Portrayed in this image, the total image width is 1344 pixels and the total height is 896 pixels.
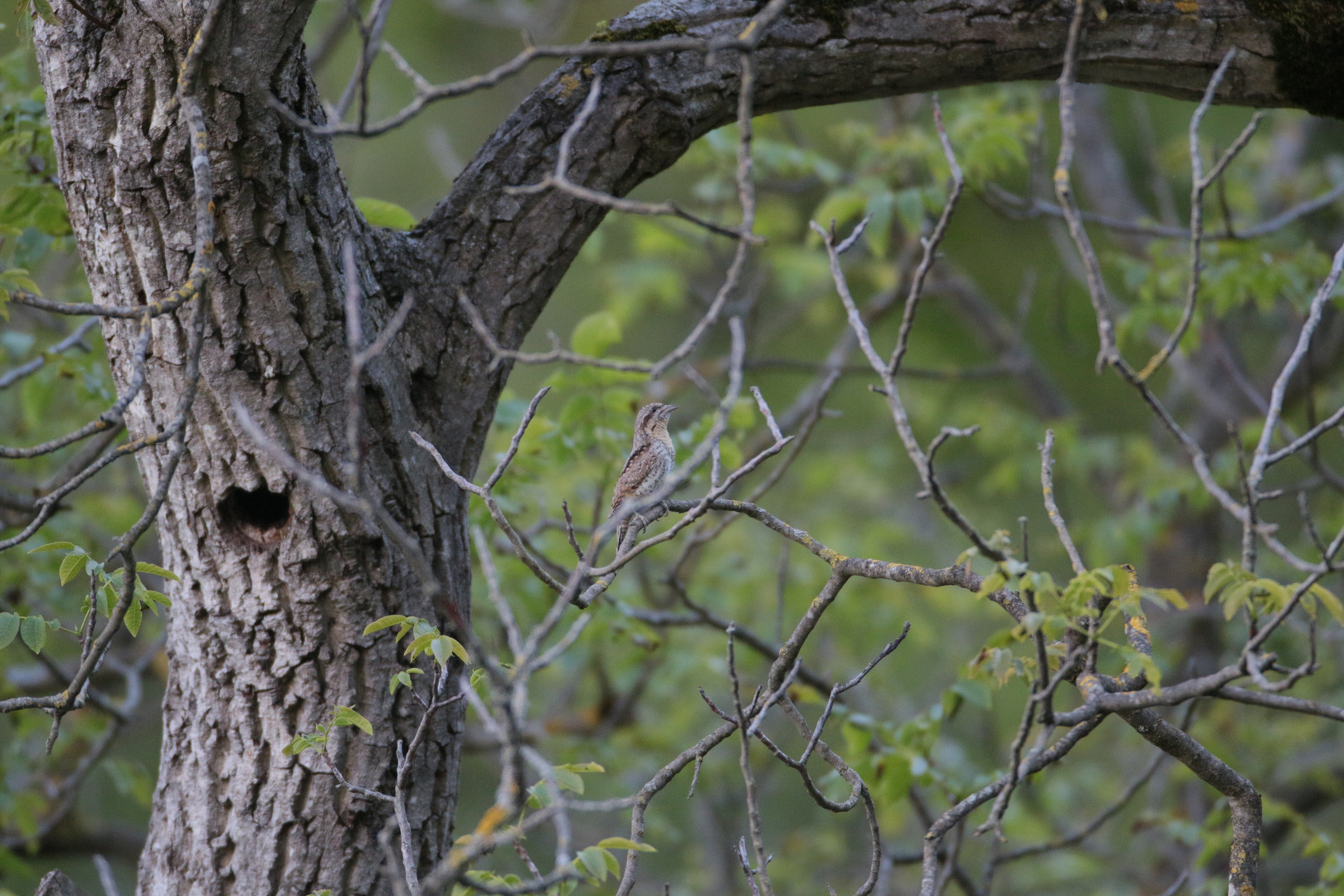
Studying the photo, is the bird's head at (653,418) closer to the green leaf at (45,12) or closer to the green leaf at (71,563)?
the green leaf at (71,563)

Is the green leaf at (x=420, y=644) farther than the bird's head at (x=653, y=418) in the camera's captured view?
No

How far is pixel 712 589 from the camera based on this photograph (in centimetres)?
Result: 663

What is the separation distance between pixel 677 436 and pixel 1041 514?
322 inches

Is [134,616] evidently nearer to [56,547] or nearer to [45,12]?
[56,547]

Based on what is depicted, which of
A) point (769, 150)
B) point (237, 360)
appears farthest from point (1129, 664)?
point (769, 150)

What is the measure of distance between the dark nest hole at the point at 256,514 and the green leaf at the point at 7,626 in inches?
17.6

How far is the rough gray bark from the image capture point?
2.07 m

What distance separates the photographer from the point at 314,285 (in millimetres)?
2195

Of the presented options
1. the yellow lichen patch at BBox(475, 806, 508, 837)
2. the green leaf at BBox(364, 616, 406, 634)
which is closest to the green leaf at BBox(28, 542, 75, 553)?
the green leaf at BBox(364, 616, 406, 634)

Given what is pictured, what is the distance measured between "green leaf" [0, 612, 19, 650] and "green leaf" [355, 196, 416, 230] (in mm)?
1291

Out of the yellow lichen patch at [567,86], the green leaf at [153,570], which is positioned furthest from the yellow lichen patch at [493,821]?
the yellow lichen patch at [567,86]

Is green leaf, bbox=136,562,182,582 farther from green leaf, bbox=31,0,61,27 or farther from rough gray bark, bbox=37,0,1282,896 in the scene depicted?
green leaf, bbox=31,0,61,27

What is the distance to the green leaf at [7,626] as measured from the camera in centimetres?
211

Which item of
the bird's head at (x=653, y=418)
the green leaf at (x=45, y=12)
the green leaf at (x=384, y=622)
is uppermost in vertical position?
the bird's head at (x=653, y=418)
